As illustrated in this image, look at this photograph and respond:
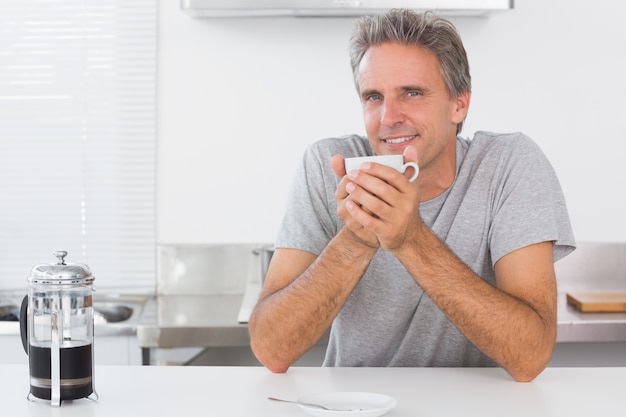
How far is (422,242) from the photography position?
159cm

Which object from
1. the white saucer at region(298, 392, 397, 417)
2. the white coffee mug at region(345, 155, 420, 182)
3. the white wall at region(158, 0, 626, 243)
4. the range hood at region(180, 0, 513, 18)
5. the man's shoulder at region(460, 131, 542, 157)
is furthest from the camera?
the white wall at region(158, 0, 626, 243)

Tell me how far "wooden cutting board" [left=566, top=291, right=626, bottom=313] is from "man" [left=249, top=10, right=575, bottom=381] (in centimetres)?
98

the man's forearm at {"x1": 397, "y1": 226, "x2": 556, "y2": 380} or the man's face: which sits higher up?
the man's face

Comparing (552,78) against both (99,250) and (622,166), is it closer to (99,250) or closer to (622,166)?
(622,166)

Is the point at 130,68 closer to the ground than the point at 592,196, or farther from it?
farther from it

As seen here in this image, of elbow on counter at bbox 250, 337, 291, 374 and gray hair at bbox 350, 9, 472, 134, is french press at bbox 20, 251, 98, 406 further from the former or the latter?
gray hair at bbox 350, 9, 472, 134

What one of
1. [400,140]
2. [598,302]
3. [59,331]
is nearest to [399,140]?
[400,140]

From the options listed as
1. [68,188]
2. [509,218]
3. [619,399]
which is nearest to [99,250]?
[68,188]

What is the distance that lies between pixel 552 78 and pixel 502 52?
0.19 m

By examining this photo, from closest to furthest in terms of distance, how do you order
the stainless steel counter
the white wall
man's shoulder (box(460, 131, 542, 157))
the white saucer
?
the white saucer, man's shoulder (box(460, 131, 542, 157)), the stainless steel counter, the white wall

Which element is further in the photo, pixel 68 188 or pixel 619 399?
pixel 68 188

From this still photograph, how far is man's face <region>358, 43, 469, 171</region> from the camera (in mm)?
1758

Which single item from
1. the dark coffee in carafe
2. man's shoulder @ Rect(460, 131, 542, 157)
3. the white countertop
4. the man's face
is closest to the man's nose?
the man's face

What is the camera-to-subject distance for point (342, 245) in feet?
5.41
